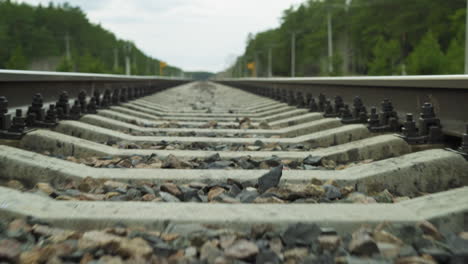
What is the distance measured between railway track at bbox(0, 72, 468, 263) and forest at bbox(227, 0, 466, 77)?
26.0 m

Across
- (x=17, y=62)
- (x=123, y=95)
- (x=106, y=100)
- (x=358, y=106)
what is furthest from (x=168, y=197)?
(x=17, y=62)

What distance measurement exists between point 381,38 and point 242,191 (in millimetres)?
40323

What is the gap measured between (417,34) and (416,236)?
4605 centimetres

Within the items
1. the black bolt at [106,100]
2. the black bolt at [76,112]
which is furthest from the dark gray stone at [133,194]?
the black bolt at [106,100]

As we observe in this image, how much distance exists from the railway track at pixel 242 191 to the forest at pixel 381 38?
26.0 m

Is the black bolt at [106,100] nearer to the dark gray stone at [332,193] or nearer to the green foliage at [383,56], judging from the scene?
the dark gray stone at [332,193]

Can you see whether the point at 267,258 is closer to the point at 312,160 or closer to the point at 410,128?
the point at 312,160

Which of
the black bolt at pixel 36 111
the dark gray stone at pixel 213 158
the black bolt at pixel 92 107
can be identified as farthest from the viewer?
the black bolt at pixel 92 107

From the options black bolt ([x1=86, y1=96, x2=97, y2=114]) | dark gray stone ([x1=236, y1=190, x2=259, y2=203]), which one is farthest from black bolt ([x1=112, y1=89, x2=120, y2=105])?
dark gray stone ([x1=236, y1=190, x2=259, y2=203])

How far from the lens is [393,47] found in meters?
39.0

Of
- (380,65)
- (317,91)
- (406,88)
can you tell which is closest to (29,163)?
(406,88)

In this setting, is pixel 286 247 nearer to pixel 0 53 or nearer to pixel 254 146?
pixel 254 146

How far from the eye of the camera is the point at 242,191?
95.5 inches

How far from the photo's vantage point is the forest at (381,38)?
28.7m
